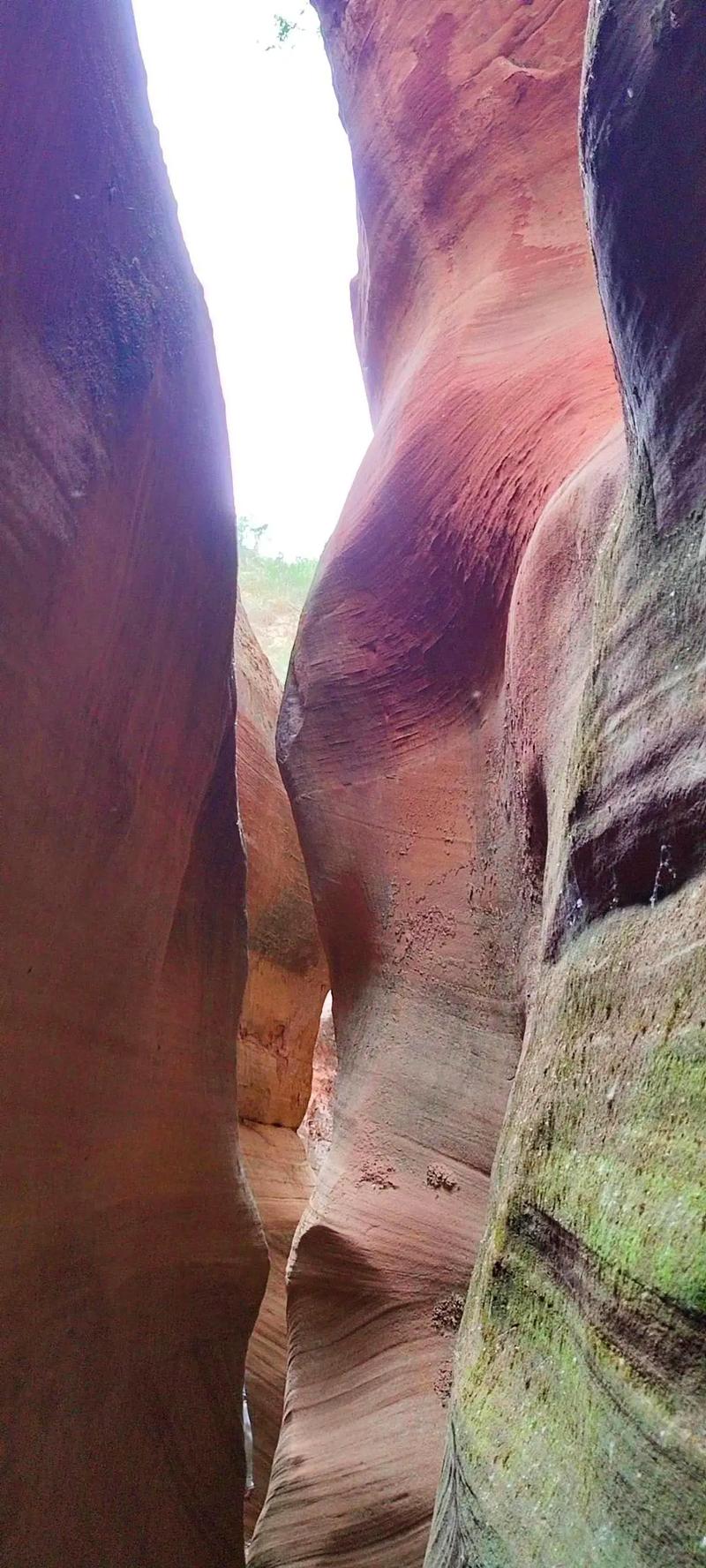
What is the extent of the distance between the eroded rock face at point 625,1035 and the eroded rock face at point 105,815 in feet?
2.97

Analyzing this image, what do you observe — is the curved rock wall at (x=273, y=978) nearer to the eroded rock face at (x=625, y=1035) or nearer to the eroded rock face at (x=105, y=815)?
the eroded rock face at (x=105, y=815)

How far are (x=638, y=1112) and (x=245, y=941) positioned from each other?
196 cm

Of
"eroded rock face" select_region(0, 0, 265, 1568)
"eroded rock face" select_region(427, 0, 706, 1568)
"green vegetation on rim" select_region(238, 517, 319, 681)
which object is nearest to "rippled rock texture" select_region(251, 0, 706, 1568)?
"eroded rock face" select_region(427, 0, 706, 1568)

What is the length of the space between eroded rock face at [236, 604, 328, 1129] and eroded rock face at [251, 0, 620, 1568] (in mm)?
1755

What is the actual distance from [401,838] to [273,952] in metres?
2.35

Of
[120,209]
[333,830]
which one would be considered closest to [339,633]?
[333,830]

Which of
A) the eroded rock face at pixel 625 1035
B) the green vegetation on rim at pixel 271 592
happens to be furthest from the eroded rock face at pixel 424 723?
the green vegetation on rim at pixel 271 592

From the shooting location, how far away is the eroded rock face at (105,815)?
181 centimetres

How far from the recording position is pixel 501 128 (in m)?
3.63

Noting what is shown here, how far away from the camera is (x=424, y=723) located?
3.17 m

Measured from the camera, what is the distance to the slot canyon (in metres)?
1.14

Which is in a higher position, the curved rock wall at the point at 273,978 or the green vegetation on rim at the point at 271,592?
the green vegetation on rim at the point at 271,592

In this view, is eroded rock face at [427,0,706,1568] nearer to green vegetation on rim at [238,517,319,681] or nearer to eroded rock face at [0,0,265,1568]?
eroded rock face at [0,0,265,1568]

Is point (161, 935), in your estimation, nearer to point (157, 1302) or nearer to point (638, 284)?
point (157, 1302)
